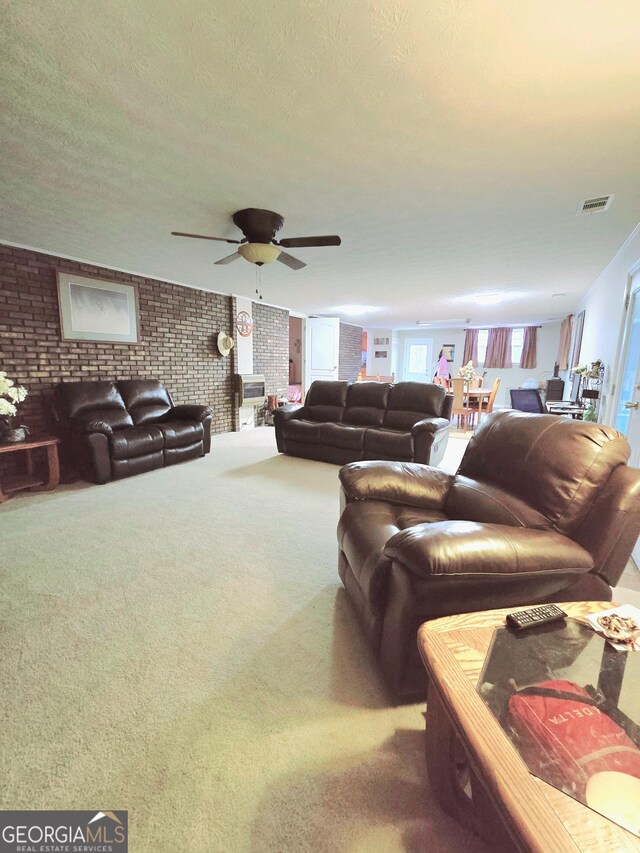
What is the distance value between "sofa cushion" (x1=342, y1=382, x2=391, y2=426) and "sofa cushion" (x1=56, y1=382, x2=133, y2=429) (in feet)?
8.75

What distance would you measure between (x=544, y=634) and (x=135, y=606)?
1720 millimetres

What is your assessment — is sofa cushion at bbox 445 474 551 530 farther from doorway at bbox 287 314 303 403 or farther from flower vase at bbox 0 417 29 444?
doorway at bbox 287 314 303 403

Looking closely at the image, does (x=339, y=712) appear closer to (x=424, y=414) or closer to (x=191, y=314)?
(x=424, y=414)

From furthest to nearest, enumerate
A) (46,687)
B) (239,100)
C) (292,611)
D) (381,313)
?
(381,313) < (292,611) < (239,100) < (46,687)

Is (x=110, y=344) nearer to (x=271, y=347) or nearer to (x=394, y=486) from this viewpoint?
(x=271, y=347)

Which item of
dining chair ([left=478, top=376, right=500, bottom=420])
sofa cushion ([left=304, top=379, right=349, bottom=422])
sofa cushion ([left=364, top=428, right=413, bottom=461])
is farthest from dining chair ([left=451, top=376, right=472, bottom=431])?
sofa cushion ([left=364, top=428, right=413, bottom=461])

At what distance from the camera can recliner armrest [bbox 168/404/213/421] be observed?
14.4 feet

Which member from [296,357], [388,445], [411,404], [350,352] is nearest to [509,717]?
[388,445]

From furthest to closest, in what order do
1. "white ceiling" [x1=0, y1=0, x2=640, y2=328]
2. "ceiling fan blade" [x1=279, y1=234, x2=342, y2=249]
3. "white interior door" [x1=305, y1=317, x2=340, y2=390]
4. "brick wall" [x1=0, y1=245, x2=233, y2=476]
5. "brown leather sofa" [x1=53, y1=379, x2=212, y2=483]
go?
"white interior door" [x1=305, y1=317, x2=340, y2=390], "brick wall" [x1=0, y1=245, x2=233, y2=476], "brown leather sofa" [x1=53, y1=379, x2=212, y2=483], "ceiling fan blade" [x1=279, y1=234, x2=342, y2=249], "white ceiling" [x1=0, y1=0, x2=640, y2=328]

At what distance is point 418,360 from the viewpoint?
11547 mm

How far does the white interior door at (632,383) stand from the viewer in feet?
8.08

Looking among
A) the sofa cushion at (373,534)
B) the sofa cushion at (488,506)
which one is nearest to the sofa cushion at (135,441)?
the sofa cushion at (373,534)

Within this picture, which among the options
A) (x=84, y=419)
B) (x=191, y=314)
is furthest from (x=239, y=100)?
(x=191, y=314)

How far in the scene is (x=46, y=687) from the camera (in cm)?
129
